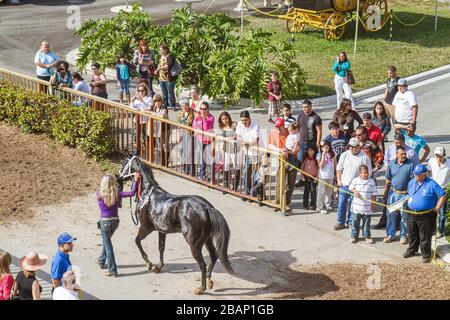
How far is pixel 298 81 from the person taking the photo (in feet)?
73.7

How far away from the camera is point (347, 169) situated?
50.6 feet

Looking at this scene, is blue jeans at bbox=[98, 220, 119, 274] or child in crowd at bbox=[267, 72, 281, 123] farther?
child in crowd at bbox=[267, 72, 281, 123]

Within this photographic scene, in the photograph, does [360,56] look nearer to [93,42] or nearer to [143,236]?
[93,42]

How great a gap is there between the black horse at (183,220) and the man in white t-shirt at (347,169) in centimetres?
275

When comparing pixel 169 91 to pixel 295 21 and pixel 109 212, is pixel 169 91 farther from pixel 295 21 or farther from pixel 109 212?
pixel 109 212

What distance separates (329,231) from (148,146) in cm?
458

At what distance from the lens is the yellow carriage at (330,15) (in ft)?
93.6

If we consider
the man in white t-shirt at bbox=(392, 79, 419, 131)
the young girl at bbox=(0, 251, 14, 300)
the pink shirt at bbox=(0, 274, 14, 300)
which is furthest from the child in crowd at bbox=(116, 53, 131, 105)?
the pink shirt at bbox=(0, 274, 14, 300)

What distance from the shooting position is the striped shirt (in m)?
14.8

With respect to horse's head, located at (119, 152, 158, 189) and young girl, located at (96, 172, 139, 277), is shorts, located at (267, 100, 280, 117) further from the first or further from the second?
young girl, located at (96, 172, 139, 277)

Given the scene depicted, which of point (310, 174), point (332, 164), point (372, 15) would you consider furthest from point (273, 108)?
point (372, 15)

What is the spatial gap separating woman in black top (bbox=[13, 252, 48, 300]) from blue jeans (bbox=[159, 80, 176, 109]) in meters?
11.1
